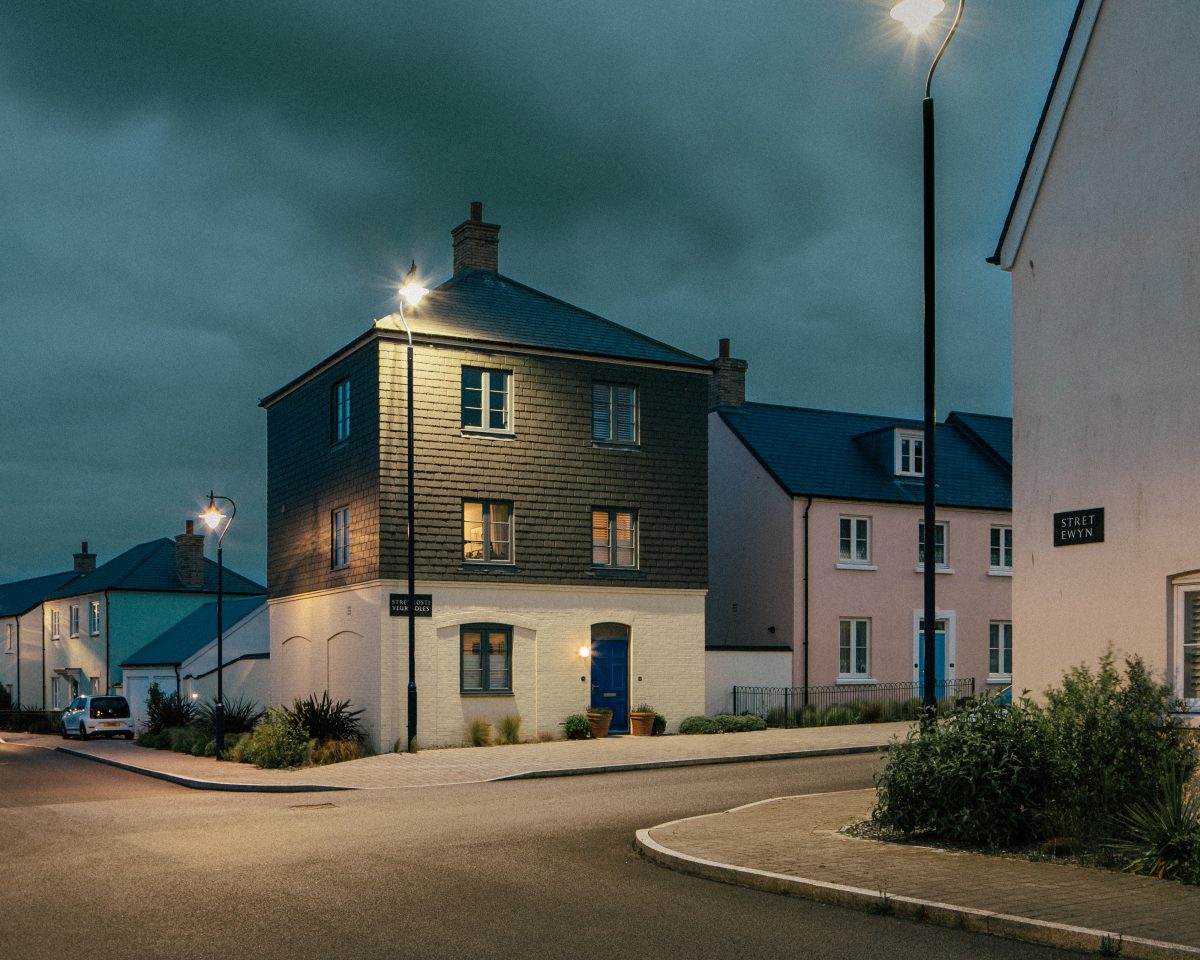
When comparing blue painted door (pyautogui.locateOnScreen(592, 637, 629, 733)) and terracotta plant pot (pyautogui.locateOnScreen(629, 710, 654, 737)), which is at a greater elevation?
blue painted door (pyautogui.locateOnScreen(592, 637, 629, 733))

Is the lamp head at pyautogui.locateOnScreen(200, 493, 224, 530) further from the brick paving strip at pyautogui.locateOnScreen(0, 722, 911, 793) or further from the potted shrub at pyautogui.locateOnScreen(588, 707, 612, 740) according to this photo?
the potted shrub at pyautogui.locateOnScreen(588, 707, 612, 740)

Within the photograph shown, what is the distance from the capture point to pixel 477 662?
28.9m

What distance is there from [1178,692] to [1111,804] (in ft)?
11.1

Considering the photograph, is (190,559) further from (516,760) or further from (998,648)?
(516,760)

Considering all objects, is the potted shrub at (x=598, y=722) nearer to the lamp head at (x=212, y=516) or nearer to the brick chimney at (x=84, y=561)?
the lamp head at (x=212, y=516)

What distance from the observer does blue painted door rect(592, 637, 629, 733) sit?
3036cm

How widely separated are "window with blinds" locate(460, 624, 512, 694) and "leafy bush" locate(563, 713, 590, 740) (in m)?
1.55

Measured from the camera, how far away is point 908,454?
3900 centimetres

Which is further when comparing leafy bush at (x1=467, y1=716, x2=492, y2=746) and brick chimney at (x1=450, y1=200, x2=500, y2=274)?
brick chimney at (x1=450, y1=200, x2=500, y2=274)

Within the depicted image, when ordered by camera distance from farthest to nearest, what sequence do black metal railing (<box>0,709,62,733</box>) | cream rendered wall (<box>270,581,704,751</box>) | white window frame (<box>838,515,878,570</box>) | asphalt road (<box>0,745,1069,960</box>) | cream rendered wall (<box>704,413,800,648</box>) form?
black metal railing (<box>0,709,62,733</box>), white window frame (<box>838,515,878,570</box>), cream rendered wall (<box>704,413,800,648</box>), cream rendered wall (<box>270,581,704,751</box>), asphalt road (<box>0,745,1069,960</box>)

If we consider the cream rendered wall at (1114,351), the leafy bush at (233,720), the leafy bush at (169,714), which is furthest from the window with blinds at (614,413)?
the cream rendered wall at (1114,351)

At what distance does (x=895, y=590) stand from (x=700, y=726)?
9167 mm

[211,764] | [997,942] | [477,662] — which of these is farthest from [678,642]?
[997,942]

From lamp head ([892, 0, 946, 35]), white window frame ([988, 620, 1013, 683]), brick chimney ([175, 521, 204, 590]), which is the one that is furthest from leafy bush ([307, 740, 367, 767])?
brick chimney ([175, 521, 204, 590])
